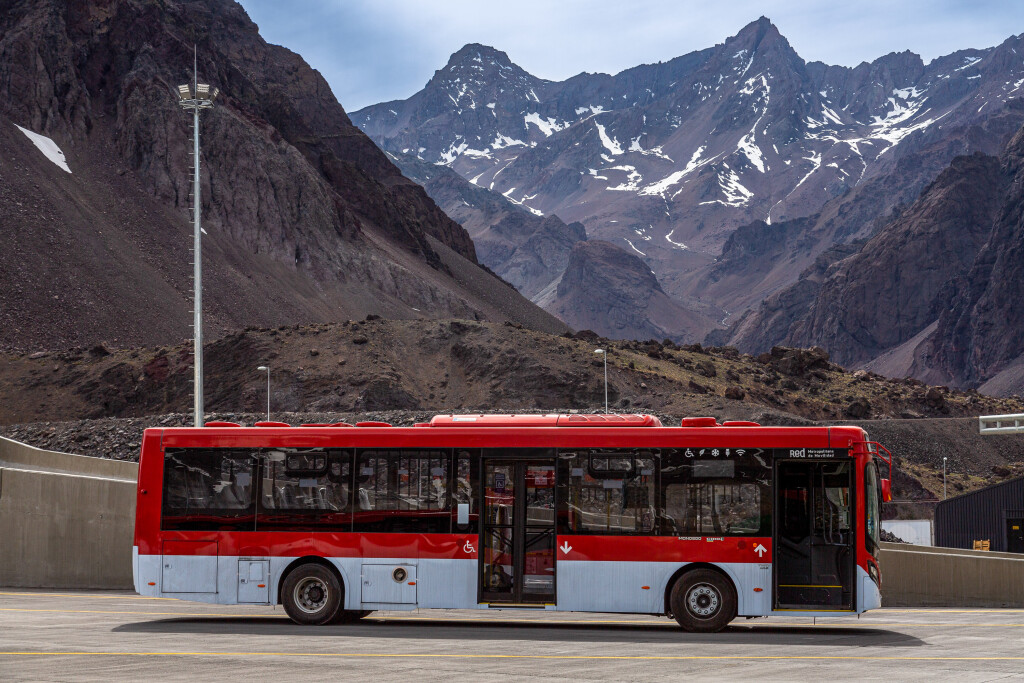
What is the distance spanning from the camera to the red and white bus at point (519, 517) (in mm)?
18625

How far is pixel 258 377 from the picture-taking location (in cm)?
9344

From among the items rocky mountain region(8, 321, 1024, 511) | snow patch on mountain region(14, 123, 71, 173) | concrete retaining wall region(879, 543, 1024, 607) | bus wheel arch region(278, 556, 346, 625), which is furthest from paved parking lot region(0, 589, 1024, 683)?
snow patch on mountain region(14, 123, 71, 173)

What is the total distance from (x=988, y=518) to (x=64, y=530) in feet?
144

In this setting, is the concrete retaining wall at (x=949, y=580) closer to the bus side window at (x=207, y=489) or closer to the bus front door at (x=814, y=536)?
the bus front door at (x=814, y=536)

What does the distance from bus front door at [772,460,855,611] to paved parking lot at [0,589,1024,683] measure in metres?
0.69

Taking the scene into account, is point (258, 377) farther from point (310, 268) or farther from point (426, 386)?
point (310, 268)

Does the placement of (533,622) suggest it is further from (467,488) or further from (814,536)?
(814,536)

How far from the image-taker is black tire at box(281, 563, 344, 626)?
19422 mm

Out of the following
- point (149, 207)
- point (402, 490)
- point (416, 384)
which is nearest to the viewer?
point (402, 490)

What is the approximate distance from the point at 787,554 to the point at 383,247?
160 meters

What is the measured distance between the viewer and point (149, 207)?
5527 inches

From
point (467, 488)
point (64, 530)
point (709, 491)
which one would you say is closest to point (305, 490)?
point (467, 488)

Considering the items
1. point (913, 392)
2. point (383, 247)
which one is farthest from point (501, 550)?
point (383, 247)

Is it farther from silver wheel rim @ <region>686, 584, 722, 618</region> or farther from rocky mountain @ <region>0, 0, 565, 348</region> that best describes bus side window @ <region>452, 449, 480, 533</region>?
rocky mountain @ <region>0, 0, 565, 348</region>
